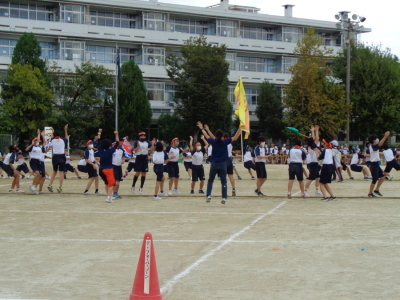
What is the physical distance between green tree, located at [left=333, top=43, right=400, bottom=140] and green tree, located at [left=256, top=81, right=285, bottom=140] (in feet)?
30.8

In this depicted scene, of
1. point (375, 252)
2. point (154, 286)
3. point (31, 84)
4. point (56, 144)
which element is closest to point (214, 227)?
point (375, 252)

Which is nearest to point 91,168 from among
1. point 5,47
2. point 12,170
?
point 12,170

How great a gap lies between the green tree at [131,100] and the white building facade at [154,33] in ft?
16.5

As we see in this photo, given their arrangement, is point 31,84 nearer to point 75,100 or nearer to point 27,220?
point 75,100

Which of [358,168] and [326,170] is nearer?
[326,170]

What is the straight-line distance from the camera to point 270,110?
66438 millimetres

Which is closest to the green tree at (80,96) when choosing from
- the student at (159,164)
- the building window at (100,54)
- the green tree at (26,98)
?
A: the green tree at (26,98)

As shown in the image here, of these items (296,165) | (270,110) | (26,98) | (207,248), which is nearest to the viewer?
(207,248)

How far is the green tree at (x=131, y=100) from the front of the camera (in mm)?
56312

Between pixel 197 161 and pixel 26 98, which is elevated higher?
pixel 26 98

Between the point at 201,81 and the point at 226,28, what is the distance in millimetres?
12621

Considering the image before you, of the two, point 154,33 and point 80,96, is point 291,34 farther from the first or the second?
point 80,96

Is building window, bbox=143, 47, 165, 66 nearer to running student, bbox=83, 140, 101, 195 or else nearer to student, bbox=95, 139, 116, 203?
running student, bbox=83, 140, 101, 195

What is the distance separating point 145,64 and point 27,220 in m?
51.8
